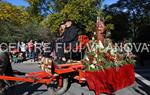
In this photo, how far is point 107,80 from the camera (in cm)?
1161

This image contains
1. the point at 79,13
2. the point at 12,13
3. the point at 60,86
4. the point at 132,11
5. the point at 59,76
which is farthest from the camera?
the point at 12,13

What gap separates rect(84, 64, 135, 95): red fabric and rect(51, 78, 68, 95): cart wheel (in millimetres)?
853

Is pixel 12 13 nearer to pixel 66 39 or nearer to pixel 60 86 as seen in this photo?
pixel 66 39

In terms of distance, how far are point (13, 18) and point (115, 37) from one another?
26562 mm

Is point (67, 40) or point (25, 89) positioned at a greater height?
point (67, 40)

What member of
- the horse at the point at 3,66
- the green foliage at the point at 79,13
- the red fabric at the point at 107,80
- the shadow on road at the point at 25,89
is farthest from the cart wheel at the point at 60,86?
the green foliage at the point at 79,13

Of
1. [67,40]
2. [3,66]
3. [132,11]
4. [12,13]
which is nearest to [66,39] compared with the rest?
[67,40]

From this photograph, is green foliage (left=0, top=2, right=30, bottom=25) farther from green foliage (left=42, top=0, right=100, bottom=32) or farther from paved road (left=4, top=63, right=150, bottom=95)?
paved road (left=4, top=63, right=150, bottom=95)

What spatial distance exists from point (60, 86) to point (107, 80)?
141cm

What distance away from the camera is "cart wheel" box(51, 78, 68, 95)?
1174 cm

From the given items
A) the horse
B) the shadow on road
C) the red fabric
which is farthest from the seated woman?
the horse

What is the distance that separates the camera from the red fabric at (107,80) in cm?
1136

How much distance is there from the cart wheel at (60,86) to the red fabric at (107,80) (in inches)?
33.6

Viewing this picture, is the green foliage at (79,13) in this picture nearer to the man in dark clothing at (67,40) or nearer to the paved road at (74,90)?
the man in dark clothing at (67,40)
